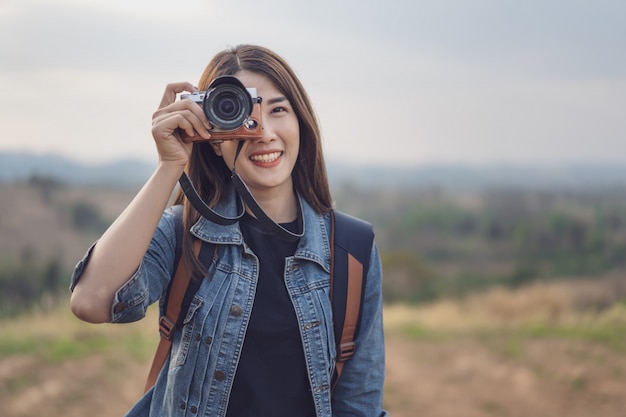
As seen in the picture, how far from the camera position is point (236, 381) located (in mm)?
2076

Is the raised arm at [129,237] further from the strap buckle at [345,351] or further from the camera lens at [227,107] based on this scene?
the strap buckle at [345,351]

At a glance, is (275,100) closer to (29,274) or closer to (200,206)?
(200,206)

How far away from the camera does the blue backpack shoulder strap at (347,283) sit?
2186 mm

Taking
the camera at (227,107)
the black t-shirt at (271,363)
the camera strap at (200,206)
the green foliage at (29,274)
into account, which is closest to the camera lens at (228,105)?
the camera at (227,107)

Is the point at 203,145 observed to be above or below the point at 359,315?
above

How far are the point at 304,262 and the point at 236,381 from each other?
0.42 metres

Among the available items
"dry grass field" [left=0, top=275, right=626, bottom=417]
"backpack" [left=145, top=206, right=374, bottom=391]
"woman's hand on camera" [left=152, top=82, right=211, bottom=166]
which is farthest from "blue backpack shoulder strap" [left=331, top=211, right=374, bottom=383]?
"dry grass field" [left=0, top=275, right=626, bottom=417]

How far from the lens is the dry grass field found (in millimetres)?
6000

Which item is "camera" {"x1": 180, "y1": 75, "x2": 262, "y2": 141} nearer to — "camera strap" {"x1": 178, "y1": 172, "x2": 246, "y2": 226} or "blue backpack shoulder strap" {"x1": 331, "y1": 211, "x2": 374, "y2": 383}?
"camera strap" {"x1": 178, "y1": 172, "x2": 246, "y2": 226}

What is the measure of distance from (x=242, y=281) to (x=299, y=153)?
0.57 metres

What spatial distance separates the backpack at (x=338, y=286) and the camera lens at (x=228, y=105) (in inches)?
12.8

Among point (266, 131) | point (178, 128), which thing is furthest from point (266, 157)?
point (178, 128)

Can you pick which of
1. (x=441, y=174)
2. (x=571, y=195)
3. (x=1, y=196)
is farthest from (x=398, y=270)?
(x=441, y=174)

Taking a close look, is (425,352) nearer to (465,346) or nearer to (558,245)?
(465,346)
